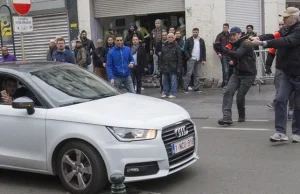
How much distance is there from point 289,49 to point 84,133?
3.74 m

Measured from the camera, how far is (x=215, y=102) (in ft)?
40.9

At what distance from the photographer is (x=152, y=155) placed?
5.22 meters

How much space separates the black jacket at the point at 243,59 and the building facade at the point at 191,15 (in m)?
6.42

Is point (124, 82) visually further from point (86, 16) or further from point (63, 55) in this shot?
point (86, 16)

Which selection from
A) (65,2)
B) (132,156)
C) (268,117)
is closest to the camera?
(132,156)

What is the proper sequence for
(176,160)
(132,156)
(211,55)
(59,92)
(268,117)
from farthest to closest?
(211,55)
(268,117)
(59,92)
(176,160)
(132,156)

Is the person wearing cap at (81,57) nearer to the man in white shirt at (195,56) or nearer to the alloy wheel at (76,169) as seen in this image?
the man in white shirt at (195,56)

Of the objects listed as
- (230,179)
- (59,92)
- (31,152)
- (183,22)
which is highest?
(183,22)

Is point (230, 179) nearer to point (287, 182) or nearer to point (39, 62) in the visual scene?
point (287, 182)

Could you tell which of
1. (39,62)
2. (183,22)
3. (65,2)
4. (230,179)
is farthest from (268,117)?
(65,2)

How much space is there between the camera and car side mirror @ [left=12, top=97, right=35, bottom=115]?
18.3 feet

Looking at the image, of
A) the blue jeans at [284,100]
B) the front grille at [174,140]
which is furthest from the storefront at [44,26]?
the front grille at [174,140]

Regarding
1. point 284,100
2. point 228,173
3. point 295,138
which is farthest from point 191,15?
point 228,173

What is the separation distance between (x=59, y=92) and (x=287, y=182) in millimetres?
2947
